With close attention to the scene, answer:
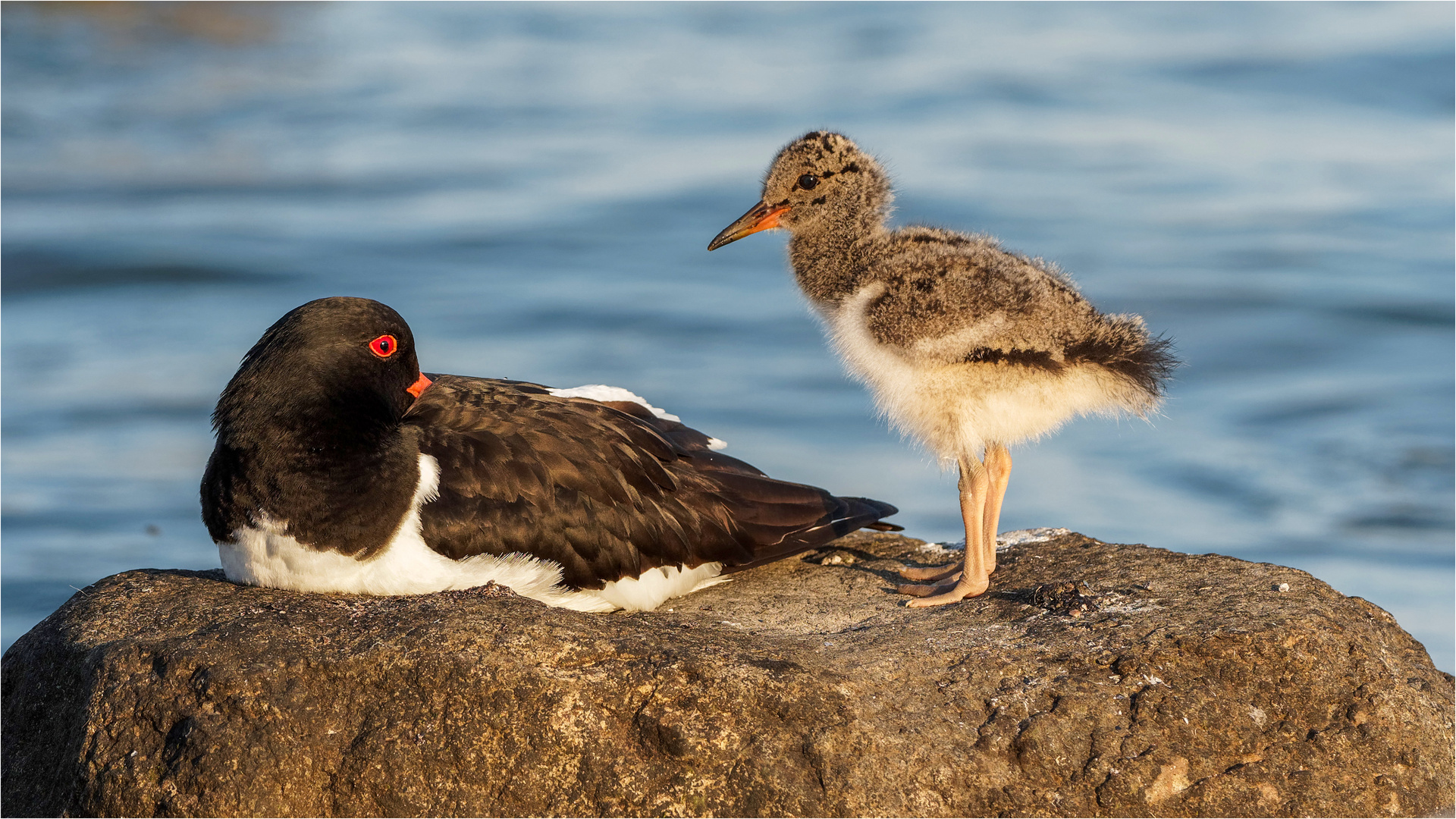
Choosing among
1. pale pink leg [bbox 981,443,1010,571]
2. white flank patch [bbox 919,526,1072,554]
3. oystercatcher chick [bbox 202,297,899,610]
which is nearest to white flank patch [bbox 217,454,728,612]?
oystercatcher chick [bbox 202,297,899,610]

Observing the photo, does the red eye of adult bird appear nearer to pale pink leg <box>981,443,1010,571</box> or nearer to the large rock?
the large rock

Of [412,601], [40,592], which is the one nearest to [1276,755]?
[412,601]

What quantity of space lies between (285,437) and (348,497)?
0.36m

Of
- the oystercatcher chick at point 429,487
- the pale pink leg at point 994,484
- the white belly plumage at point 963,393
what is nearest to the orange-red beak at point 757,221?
the white belly plumage at point 963,393

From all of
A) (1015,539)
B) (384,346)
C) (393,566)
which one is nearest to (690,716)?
(393,566)

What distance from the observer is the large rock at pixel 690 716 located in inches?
169

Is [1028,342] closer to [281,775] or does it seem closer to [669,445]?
[669,445]

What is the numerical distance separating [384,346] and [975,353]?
245 cm

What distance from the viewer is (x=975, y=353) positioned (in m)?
5.62

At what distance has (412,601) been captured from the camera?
5023mm

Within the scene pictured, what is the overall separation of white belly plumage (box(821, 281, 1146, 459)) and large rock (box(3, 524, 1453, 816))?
1.00 m

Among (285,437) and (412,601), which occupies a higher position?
(285,437)

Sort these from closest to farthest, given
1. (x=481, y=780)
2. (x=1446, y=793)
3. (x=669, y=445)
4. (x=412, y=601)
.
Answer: (x=481, y=780), (x=1446, y=793), (x=412, y=601), (x=669, y=445)

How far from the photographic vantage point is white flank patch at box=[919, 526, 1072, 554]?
261 inches
